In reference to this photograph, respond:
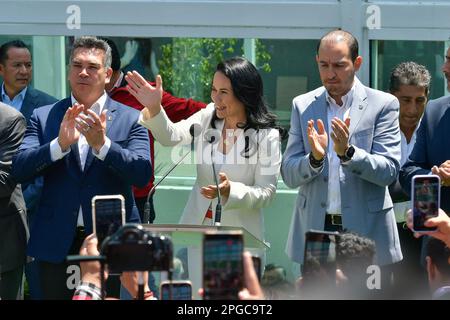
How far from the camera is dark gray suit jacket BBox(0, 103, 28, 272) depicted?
555cm

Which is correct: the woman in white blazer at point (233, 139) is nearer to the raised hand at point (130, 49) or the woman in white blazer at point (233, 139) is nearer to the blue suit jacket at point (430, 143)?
the blue suit jacket at point (430, 143)

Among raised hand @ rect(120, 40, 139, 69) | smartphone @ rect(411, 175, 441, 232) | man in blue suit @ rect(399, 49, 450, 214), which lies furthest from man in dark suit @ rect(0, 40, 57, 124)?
smartphone @ rect(411, 175, 441, 232)

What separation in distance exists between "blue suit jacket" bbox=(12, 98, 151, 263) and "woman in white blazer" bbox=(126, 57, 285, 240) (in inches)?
7.3

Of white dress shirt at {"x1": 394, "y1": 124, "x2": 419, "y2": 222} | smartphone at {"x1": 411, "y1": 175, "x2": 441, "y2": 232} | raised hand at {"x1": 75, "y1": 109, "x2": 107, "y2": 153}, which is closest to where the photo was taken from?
smartphone at {"x1": 411, "y1": 175, "x2": 441, "y2": 232}

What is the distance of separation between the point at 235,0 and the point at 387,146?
5.24ft

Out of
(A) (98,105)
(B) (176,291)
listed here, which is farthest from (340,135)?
(B) (176,291)

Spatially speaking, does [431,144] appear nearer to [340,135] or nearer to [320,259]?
[340,135]

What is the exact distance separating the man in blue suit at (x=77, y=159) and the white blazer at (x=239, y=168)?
0.47ft

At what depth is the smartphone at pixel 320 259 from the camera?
11.2 feet

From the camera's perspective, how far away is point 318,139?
208 inches

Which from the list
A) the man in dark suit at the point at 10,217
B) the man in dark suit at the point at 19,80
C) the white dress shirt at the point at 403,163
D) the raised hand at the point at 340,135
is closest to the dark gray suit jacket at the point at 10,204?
the man in dark suit at the point at 10,217

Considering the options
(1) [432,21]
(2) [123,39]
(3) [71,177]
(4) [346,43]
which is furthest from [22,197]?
(1) [432,21]

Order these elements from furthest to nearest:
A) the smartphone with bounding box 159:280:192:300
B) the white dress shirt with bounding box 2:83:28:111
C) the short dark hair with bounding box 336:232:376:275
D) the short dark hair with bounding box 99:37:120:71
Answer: the white dress shirt with bounding box 2:83:28:111, the short dark hair with bounding box 99:37:120:71, the short dark hair with bounding box 336:232:376:275, the smartphone with bounding box 159:280:192:300

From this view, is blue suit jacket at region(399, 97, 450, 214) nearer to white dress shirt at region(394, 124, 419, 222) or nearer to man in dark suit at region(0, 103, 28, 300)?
white dress shirt at region(394, 124, 419, 222)
